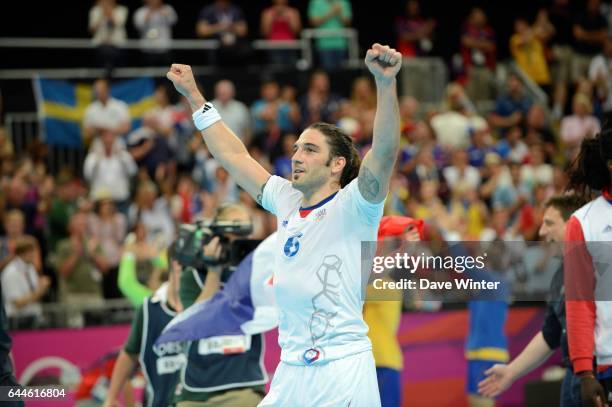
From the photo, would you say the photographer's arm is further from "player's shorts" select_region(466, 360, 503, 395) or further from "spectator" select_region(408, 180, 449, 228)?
"spectator" select_region(408, 180, 449, 228)

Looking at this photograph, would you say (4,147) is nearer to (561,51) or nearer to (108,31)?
(108,31)

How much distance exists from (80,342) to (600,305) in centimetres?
742

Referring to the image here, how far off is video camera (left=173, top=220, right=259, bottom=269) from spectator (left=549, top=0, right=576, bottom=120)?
1391cm

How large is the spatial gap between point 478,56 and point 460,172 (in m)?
4.63

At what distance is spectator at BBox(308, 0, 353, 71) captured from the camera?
18.4m

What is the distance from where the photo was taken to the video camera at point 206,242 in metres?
7.20

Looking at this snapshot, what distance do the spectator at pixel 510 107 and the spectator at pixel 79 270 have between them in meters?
8.33

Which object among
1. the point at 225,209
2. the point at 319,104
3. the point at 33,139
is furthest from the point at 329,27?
the point at 225,209

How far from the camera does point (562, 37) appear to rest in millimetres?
22172

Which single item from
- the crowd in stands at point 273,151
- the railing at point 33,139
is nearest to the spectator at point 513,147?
the crowd in stands at point 273,151

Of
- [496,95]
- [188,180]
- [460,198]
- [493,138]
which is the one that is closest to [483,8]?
[496,95]

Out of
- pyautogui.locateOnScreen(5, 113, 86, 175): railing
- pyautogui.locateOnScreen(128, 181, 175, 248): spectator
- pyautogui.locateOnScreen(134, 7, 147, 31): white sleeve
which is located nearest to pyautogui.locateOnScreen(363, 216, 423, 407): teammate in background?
pyautogui.locateOnScreen(128, 181, 175, 248): spectator

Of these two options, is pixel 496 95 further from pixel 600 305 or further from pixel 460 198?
pixel 600 305

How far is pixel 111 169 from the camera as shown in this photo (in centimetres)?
1528
